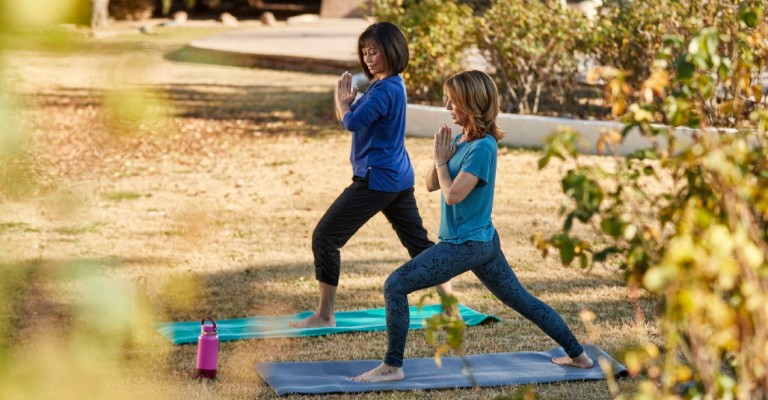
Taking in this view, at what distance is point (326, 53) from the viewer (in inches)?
830

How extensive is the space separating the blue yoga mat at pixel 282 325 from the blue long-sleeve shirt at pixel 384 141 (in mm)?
890

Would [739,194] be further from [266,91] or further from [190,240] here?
[266,91]

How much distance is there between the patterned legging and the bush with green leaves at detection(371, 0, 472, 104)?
8.10m

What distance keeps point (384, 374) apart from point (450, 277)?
578 mm

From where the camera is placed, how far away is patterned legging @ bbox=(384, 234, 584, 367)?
4.53 meters

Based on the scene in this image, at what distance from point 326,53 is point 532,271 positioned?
14.6 meters

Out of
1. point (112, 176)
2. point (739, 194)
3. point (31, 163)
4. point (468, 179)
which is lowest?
point (112, 176)

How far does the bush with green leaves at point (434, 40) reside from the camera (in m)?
12.6

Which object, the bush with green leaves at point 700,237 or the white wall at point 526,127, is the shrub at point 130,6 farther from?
the white wall at point 526,127

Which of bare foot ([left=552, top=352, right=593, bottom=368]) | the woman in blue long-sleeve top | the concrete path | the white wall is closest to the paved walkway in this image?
the concrete path

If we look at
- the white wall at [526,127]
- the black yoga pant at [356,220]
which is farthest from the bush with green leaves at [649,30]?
the black yoga pant at [356,220]

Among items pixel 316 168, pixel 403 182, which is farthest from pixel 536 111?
pixel 403 182

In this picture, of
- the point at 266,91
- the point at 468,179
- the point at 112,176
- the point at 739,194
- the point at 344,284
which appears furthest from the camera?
the point at 266,91

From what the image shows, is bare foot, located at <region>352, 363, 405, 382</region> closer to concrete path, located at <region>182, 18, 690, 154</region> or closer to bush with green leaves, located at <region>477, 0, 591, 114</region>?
concrete path, located at <region>182, 18, 690, 154</region>
